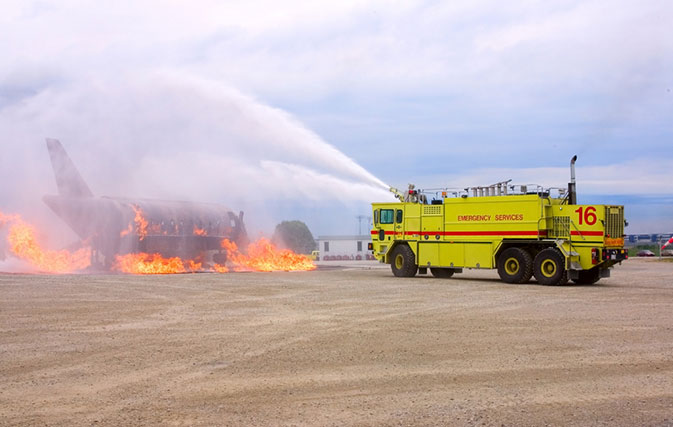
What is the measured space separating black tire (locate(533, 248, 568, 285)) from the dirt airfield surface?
Answer: 17.7 ft

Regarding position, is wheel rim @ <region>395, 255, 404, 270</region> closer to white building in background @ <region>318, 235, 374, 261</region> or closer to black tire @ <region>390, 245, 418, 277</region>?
black tire @ <region>390, 245, 418, 277</region>

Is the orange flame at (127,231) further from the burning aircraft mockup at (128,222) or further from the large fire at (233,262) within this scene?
the large fire at (233,262)

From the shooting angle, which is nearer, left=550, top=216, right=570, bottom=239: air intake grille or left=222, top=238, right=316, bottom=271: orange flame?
left=550, top=216, right=570, bottom=239: air intake grille

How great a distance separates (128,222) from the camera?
35.1 meters

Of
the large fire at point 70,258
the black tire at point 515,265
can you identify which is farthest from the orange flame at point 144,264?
the black tire at point 515,265

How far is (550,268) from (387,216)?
26.9 feet

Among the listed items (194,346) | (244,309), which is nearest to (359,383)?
(194,346)

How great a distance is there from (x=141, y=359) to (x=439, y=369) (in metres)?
4.57

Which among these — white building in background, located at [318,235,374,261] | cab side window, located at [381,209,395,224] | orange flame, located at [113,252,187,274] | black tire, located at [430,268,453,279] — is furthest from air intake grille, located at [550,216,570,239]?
white building in background, located at [318,235,374,261]

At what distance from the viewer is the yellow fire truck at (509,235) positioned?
24531 mm

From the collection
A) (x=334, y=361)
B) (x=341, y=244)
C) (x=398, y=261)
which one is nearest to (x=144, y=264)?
(x=398, y=261)

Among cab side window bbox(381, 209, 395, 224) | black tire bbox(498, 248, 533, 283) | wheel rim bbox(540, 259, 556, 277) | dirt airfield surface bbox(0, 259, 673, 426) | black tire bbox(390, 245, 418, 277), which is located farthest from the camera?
cab side window bbox(381, 209, 395, 224)

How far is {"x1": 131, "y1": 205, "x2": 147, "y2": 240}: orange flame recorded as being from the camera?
117ft

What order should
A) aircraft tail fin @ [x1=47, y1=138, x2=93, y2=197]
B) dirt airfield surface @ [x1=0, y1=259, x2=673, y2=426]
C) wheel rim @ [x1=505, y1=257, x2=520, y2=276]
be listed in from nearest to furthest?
dirt airfield surface @ [x1=0, y1=259, x2=673, y2=426] < wheel rim @ [x1=505, y1=257, x2=520, y2=276] < aircraft tail fin @ [x1=47, y1=138, x2=93, y2=197]
